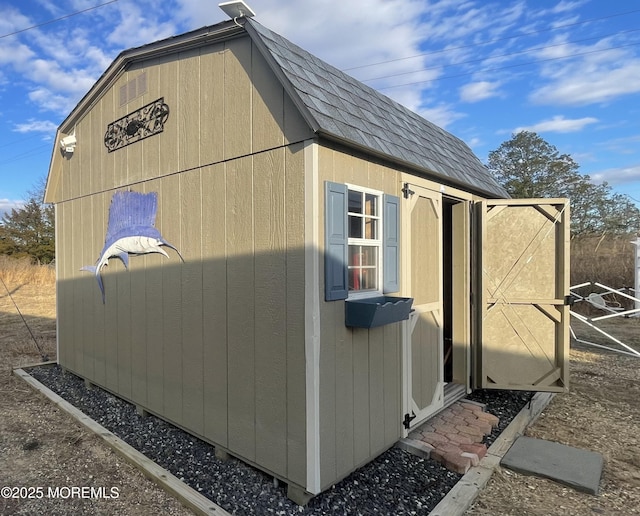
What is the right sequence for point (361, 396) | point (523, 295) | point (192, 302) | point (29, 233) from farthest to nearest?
point (29, 233)
point (523, 295)
point (192, 302)
point (361, 396)

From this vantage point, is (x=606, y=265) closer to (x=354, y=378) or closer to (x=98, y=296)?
(x=354, y=378)

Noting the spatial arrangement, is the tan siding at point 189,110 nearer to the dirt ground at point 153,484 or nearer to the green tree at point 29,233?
the dirt ground at point 153,484

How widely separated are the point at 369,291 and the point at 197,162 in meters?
1.77

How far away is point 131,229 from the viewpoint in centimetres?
404

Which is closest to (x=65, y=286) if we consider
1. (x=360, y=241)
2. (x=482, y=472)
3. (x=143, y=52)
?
(x=143, y=52)

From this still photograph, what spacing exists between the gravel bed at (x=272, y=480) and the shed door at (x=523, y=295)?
649 mm

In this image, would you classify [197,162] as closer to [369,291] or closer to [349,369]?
[369,291]

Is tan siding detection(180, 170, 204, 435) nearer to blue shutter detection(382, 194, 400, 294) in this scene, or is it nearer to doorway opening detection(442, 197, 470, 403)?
blue shutter detection(382, 194, 400, 294)

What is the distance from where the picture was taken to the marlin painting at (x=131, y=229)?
3785 mm

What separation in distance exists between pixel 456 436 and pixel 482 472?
52 cm

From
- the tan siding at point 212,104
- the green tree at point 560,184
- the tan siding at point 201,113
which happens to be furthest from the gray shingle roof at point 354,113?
the green tree at point 560,184

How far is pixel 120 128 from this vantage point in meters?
4.24

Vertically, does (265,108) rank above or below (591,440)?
above

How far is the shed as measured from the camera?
254cm
